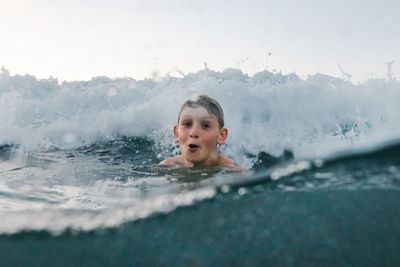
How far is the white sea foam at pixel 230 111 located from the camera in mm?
4684

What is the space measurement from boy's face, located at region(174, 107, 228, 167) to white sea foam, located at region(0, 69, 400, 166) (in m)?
0.93

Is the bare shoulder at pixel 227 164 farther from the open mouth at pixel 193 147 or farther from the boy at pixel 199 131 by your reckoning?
the open mouth at pixel 193 147

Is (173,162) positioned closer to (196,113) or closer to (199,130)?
(199,130)

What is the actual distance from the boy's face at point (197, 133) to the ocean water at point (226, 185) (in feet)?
0.82

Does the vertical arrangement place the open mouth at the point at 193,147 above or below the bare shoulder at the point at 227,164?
above

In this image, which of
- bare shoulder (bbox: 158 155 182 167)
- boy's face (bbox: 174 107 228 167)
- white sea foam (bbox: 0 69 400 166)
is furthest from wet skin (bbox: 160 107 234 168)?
white sea foam (bbox: 0 69 400 166)

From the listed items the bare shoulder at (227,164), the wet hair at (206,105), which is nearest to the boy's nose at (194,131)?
the wet hair at (206,105)

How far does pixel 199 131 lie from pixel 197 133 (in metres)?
0.03

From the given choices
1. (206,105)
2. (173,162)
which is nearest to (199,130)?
(206,105)

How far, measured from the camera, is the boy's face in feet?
13.2

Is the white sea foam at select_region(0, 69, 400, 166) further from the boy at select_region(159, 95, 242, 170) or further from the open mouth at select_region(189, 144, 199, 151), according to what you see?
the open mouth at select_region(189, 144, 199, 151)

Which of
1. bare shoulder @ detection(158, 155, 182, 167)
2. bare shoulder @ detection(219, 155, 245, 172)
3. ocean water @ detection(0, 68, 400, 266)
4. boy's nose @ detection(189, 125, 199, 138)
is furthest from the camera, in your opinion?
bare shoulder @ detection(158, 155, 182, 167)

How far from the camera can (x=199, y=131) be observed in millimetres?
4020

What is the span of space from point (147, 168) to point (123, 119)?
2.47 meters
